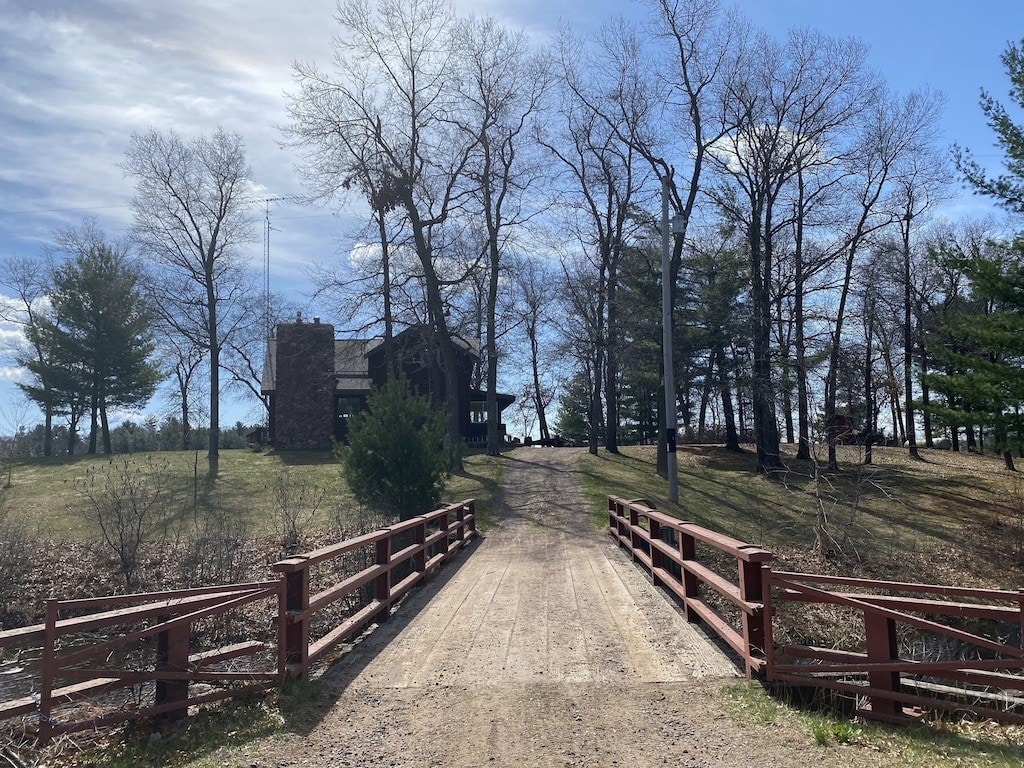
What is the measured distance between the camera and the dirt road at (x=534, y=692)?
173 inches

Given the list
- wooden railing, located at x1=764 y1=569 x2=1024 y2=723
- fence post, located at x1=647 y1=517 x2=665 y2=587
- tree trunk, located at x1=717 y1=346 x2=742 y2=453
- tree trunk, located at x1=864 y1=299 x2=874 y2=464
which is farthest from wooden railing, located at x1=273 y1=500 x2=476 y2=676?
tree trunk, located at x1=717 y1=346 x2=742 y2=453

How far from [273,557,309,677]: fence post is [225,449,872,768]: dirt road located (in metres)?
0.34

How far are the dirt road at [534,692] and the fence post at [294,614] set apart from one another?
0.34 m

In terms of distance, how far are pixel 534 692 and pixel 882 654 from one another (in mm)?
2334

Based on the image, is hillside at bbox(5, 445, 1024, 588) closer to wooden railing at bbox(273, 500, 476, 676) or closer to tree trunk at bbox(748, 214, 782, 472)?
tree trunk at bbox(748, 214, 782, 472)

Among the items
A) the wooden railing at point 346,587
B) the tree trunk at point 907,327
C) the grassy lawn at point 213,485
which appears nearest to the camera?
the wooden railing at point 346,587

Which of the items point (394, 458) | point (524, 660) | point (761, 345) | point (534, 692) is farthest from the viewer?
point (761, 345)

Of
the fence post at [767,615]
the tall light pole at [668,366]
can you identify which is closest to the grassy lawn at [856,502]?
the tall light pole at [668,366]

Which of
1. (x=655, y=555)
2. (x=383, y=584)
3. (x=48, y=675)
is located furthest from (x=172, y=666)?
(x=655, y=555)

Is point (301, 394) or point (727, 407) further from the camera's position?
point (301, 394)

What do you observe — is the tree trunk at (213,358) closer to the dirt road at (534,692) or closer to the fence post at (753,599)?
the dirt road at (534,692)

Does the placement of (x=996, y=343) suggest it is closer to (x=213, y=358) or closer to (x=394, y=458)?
(x=394, y=458)

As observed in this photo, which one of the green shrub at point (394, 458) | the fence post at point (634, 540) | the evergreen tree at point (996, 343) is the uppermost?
the evergreen tree at point (996, 343)

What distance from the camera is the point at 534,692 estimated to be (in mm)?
5391
